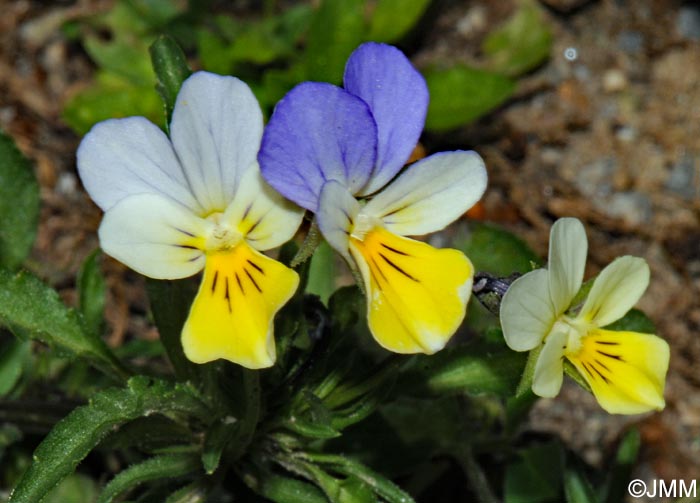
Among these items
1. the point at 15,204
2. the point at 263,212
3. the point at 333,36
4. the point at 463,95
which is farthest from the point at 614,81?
the point at 263,212

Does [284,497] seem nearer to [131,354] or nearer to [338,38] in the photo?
[131,354]

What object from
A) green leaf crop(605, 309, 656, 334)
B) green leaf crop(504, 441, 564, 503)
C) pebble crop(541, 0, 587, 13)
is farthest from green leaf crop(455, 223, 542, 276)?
pebble crop(541, 0, 587, 13)

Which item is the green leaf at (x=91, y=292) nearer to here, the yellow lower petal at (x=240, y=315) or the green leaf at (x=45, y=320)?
the green leaf at (x=45, y=320)

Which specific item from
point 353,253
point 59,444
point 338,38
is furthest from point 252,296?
point 338,38

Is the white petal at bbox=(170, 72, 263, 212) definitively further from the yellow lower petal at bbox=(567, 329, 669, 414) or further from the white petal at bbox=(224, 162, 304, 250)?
the yellow lower petal at bbox=(567, 329, 669, 414)

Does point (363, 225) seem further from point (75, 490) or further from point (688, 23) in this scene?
point (688, 23)

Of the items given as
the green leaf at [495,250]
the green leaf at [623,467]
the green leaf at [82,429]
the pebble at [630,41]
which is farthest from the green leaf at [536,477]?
the pebble at [630,41]
